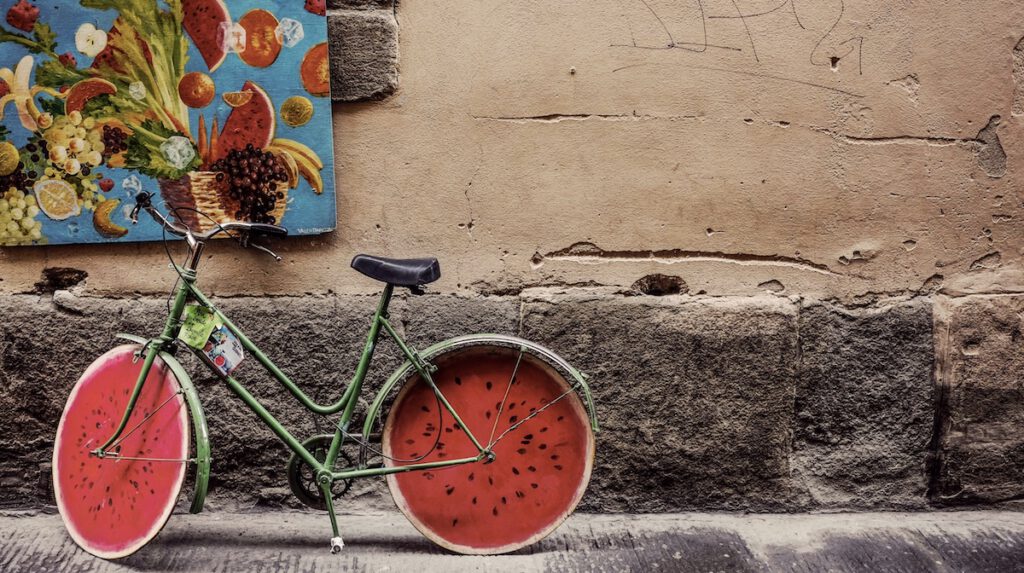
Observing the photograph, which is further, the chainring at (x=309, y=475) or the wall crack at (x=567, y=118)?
the wall crack at (x=567, y=118)

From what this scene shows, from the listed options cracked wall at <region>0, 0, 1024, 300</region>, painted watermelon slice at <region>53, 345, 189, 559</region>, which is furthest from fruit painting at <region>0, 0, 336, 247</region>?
painted watermelon slice at <region>53, 345, 189, 559</region>

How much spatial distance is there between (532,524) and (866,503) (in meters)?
1.30

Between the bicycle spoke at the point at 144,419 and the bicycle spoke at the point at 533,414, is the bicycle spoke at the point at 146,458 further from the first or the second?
the bicycle spoke at the point at 533,414

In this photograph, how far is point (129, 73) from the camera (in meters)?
3.11

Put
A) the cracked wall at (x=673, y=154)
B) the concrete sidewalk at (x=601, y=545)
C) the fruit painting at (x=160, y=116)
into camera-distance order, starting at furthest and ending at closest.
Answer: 1. the cracked wall at (x=673, y=154)
2. the fruit painting at (x=160, y=116)
3. the concrete sidewalk at (x=601, y=545)

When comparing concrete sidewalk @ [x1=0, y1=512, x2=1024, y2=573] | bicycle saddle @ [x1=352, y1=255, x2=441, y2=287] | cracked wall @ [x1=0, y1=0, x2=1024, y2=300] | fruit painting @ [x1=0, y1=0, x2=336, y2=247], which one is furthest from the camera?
cracked wall @ [x1=0, y1=0, x2=1024, y2=300]

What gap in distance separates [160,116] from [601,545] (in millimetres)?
2101

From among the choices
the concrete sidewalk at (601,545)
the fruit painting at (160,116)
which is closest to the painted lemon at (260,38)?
the fruit painting at (160,116)

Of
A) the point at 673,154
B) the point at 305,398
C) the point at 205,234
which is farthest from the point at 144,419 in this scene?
the point at 673,154

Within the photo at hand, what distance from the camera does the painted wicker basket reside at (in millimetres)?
3162

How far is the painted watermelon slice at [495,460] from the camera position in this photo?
2.97m

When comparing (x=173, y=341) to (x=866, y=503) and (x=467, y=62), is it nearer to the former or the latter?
(x=467, y=62)

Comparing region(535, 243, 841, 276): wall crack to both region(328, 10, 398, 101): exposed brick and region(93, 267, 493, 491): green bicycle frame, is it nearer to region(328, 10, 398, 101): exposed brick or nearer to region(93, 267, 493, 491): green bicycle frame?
region(93, 267, 493, 491): green bicycle frame

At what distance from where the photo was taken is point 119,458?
113 inches
